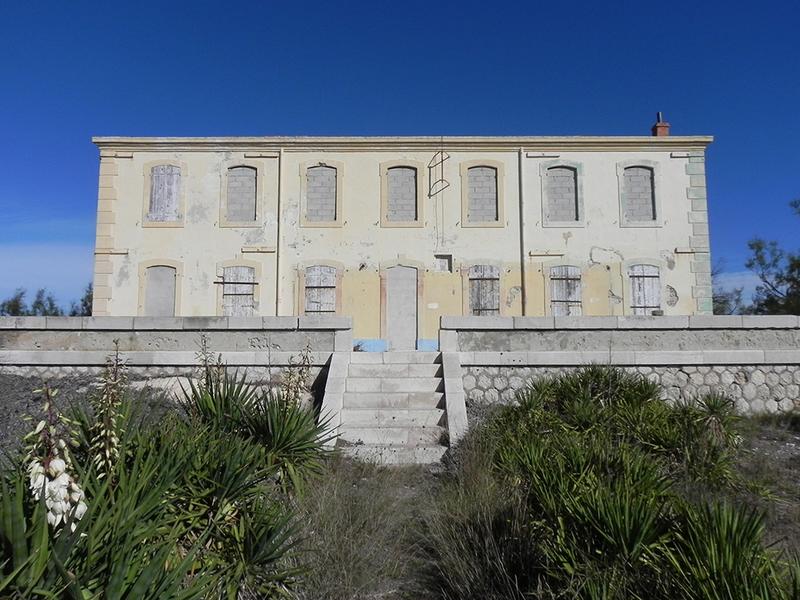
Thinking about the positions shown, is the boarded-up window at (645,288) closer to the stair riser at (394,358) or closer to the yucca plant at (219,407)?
the stair riser at (394,358)

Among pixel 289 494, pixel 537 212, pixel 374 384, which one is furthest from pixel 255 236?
pixel 289 494

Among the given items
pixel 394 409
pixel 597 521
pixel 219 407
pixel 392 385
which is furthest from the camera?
pixel 392 385

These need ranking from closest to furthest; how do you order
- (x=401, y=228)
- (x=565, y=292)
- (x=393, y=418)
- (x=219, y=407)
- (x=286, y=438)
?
(x=286, y=438), (x=219, y=407), (x=393, y=418), (x=565, y=292), (x=401, y=228)

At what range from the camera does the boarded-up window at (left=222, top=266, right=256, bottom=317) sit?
54.3 feet

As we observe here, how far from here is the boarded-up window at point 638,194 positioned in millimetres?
16797

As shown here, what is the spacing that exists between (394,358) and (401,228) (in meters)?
7.51

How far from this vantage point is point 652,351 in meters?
9.99

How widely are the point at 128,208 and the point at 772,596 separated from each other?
17147mm

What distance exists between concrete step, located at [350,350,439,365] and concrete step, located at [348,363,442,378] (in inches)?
4.8

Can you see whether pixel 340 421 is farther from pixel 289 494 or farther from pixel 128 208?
pixel 128 208

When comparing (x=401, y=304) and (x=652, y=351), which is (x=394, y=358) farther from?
(x=401, y=304)

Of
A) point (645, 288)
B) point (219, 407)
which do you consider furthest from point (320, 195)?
point (219, 407)

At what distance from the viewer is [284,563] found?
385 centimetres

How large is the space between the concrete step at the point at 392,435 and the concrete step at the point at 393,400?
2.02ft
